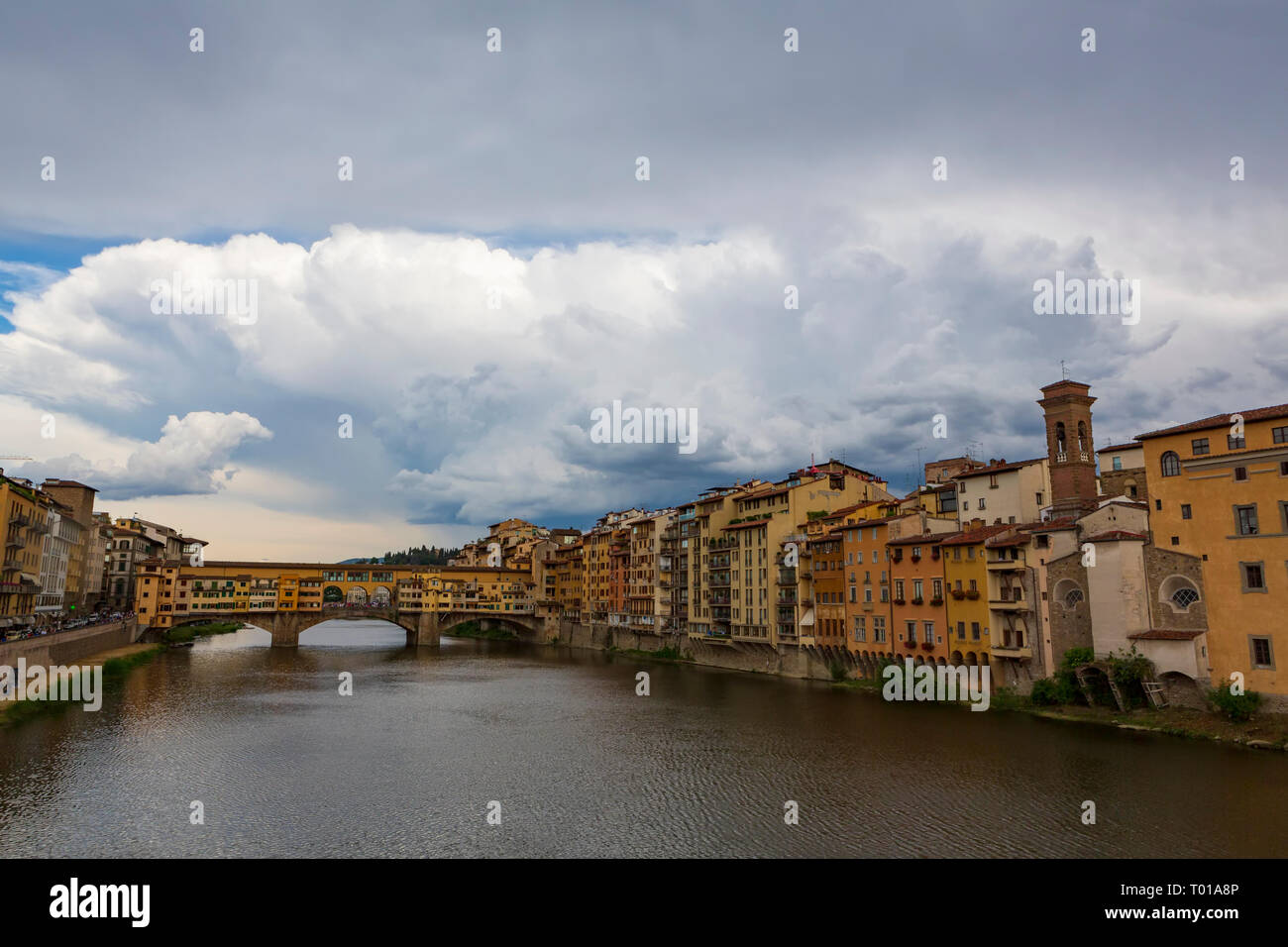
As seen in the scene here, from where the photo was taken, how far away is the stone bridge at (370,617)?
357 feet

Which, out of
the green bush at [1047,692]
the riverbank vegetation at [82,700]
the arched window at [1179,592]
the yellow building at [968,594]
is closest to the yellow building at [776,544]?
the yellow building at [968,594]

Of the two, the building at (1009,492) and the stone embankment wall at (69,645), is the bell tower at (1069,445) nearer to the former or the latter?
the building at (1009,492)

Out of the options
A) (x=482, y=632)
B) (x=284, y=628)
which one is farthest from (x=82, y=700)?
(x=482, y=632)

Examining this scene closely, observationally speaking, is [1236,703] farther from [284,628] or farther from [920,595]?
[284,628]

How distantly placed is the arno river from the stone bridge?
5185 centimetres

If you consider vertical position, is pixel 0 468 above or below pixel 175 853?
above

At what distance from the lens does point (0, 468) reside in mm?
70688

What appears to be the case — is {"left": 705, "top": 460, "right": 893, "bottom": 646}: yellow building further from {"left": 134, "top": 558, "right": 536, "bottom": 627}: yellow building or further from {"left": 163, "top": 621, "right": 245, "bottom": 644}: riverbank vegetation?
{"left": 163, "top": 621, "right": 245, "bottom": 644}: riverbank vegetation

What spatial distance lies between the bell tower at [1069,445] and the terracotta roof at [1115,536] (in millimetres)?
6828
